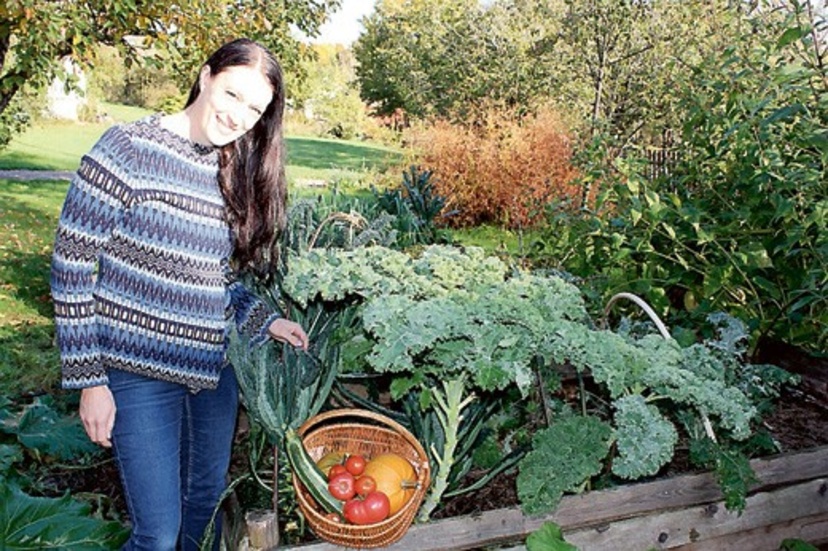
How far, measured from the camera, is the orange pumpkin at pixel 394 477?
→ 84.5 inches

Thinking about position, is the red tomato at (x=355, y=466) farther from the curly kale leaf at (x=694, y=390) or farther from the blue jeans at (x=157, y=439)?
the curly kale leaf at (x=694, y=390)

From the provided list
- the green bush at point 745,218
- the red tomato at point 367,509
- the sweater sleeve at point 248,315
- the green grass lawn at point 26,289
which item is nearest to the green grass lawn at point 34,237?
the green grass lawn at point 26,289

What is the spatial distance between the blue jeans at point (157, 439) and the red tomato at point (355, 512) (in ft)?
1.33

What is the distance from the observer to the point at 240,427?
342cm

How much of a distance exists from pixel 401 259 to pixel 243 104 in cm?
79

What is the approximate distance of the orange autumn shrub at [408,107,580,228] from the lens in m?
10.5

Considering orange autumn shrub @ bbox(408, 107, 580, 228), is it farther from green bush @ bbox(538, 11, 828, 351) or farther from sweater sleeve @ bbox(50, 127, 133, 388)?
sweater sleeve @ bbox(50, 127, 133, 388)

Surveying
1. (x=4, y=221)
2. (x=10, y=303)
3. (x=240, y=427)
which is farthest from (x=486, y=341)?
(x=4, y=221)

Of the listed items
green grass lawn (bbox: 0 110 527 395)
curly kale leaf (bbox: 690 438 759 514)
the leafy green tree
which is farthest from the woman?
the leafy green tree

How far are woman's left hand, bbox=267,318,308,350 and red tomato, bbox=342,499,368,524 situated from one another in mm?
488

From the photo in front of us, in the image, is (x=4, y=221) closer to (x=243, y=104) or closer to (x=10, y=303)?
(x=10, y=303)

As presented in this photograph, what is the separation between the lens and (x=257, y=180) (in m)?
2.11

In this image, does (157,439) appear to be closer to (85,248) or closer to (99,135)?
(85,248)

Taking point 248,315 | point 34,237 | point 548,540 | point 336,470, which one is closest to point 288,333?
point 248,315
